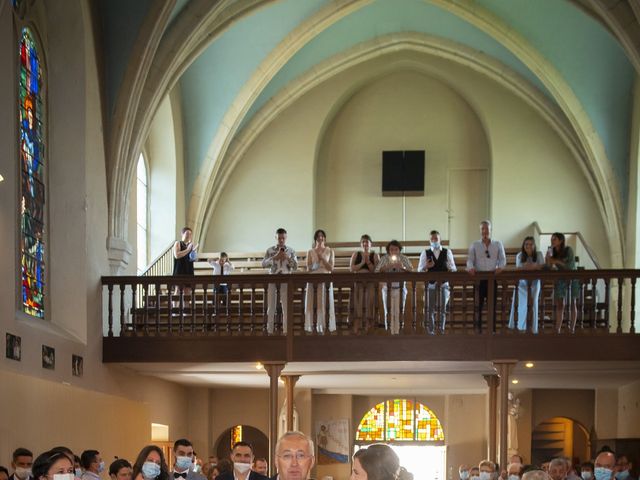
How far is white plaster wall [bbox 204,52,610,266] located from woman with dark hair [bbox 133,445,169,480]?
17.8 m

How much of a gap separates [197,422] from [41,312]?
9.88 m

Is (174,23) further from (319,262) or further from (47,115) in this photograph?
(319,262)

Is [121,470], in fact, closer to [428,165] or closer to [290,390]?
[290,390]

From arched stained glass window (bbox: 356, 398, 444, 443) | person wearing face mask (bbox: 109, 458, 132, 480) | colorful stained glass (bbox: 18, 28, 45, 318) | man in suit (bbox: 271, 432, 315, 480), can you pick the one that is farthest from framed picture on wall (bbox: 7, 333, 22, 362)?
arched stained glass window (bbox: 356, 398, 444, 443)

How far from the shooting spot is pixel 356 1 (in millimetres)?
21641

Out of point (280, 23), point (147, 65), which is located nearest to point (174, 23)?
point (147, 65)

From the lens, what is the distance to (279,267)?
16.6 m

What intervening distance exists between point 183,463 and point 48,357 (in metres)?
7.24

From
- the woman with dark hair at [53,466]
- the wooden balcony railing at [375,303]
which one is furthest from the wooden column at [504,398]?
the woman with dark hair at [53,466]

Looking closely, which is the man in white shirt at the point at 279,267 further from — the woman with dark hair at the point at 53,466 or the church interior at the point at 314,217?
the woman with dark hair at the point at 53,466

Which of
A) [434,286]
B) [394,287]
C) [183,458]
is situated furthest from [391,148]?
[183,458]

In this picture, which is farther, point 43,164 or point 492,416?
point 492,416

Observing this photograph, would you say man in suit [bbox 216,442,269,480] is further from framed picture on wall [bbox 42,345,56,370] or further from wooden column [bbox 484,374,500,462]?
wooden column [bbox 484,374,500,462]

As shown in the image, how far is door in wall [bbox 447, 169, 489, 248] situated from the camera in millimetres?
24625
